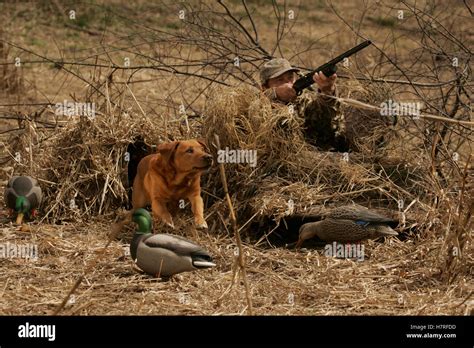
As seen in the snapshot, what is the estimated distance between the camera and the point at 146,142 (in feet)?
26.1

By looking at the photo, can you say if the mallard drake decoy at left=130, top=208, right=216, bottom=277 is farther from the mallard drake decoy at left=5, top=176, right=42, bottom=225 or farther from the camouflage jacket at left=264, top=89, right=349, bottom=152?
the camouflage jacket at left=264, top=89, right=349, bottom=152

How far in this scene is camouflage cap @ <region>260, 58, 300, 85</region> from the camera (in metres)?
7.87

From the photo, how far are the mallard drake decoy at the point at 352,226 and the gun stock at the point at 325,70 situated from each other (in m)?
1.23

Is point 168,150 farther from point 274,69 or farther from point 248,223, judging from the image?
point 274,69

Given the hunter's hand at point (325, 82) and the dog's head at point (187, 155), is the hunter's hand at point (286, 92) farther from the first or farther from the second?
the dog's head at point (187, 155)

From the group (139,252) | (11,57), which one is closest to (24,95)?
(11,57)

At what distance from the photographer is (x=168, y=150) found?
7.10 m

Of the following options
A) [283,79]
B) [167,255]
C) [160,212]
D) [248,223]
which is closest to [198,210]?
[160,212]

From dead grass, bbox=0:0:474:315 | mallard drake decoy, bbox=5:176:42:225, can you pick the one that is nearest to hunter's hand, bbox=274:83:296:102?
dead grass, bbox=0:0:474:315

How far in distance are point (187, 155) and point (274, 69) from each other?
4.24 ft

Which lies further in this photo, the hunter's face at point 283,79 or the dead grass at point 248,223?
the hunter's face at point 283,79

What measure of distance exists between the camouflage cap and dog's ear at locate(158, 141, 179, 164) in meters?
1.19

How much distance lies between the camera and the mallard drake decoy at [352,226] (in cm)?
684

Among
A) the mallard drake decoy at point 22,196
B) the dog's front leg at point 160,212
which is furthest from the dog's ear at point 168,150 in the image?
the mallard drake decoy at point 22,196
